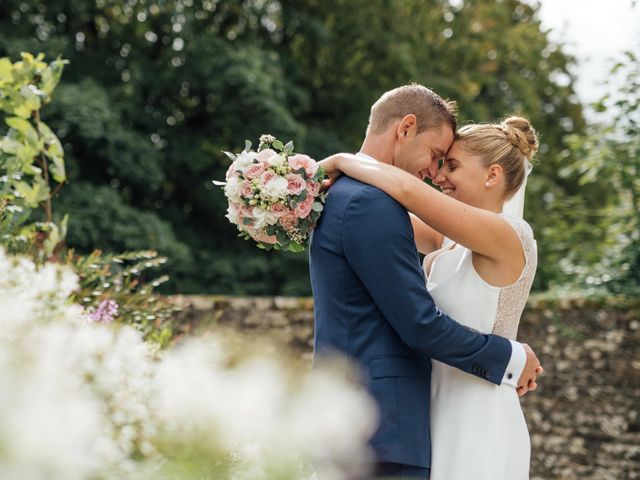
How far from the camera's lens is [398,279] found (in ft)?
8.01

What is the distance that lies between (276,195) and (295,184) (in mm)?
74

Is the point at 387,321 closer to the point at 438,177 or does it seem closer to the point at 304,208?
the point at 304,208

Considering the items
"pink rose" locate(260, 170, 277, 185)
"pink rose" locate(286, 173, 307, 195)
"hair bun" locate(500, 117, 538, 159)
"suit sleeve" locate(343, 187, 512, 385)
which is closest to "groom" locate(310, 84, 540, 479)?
"suit sleeve" locate(343, 187, 512, 385)

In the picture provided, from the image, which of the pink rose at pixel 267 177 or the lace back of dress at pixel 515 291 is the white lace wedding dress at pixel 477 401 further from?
the pink rose at pixel 267 177

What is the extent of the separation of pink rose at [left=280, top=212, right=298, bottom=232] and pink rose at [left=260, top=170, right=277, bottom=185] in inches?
5.2

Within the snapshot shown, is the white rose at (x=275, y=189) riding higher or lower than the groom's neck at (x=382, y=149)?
lower

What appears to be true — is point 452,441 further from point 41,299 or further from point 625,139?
point 625,139

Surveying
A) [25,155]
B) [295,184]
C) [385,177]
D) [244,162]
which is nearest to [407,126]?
[385,177]

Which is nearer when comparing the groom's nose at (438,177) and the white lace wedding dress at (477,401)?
the white lace wedding dress at (477,401)

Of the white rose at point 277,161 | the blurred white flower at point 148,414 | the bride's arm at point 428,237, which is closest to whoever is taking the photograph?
the blurred white flower at point 148,414

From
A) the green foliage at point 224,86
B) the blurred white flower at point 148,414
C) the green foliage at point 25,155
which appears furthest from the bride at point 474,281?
the green foliage at point 224,86

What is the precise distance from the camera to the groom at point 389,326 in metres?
2.45

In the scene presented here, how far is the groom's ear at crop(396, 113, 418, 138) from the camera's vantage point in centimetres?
285

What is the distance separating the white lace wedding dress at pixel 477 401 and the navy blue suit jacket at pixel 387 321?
12 centimetres
